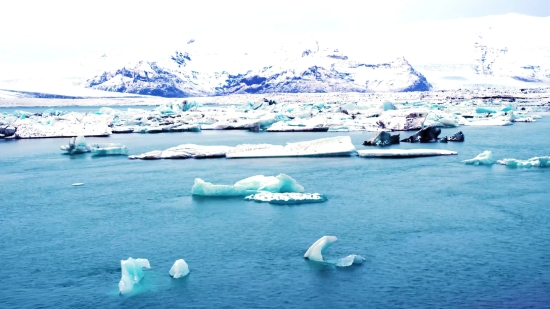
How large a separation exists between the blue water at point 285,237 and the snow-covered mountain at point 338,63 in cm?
7319

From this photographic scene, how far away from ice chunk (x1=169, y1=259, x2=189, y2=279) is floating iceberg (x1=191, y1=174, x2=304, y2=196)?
13.9ft

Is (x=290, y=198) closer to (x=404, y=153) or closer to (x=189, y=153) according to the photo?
(x=404, y=153)

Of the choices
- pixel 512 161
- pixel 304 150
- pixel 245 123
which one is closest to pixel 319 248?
pixel 512 161

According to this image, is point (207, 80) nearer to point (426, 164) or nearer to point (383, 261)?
point (426, 164)

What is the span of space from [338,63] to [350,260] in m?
90.6

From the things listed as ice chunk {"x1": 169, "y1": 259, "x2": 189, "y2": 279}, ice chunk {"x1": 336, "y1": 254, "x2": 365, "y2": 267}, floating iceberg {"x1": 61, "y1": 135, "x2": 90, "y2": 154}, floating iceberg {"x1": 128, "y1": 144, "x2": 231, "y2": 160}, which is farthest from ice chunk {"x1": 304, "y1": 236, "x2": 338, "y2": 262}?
floating iceberg {"x1": 61, "y1": 135, "x2": 90, "y2": 154}

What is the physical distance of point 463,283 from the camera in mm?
6832

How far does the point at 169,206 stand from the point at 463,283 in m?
5.57

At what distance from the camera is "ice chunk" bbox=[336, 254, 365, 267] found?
7.45 m

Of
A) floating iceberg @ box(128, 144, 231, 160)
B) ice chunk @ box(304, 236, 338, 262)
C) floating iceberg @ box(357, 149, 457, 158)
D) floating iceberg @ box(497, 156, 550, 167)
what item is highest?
floating iceberg @ box(128, 144, 231, 160)

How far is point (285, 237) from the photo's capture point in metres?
8.73

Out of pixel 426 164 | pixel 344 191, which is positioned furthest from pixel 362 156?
pixel 344 191

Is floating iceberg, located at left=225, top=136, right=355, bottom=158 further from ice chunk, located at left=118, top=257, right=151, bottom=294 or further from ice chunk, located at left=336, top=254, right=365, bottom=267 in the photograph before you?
ice chunk, located at left=118, top=257, right=151, bottom=294

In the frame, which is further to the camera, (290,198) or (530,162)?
(530,162)
